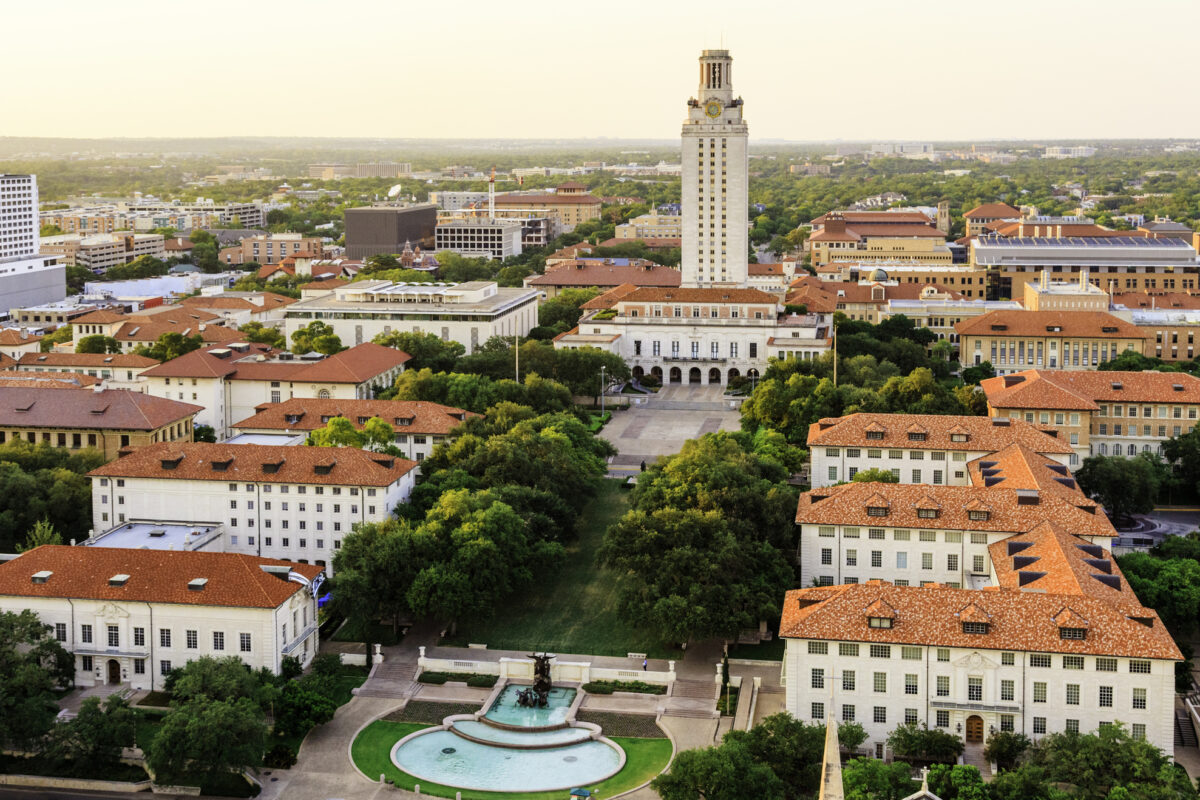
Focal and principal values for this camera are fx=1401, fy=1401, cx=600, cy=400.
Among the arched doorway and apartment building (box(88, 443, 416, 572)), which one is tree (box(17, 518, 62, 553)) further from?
the arched doorway

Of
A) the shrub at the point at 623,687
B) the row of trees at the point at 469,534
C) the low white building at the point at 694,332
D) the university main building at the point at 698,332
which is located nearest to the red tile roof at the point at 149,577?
the row of trees at the point at 469,534

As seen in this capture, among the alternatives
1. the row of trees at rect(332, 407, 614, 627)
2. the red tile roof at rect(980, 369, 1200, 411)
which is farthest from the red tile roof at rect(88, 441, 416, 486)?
the red tile roof at rect(980, 369, 1200, 411)

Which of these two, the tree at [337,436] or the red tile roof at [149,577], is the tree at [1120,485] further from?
the red tile roof at [149,577]

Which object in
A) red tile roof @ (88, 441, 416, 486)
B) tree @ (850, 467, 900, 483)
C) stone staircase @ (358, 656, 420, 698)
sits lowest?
stone staircase @ (358, 656, 420, 698)

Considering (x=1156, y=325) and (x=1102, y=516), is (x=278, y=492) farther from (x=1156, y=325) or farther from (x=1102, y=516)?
(x=1156, y=325)

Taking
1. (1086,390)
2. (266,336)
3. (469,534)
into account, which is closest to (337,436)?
(469,534)
